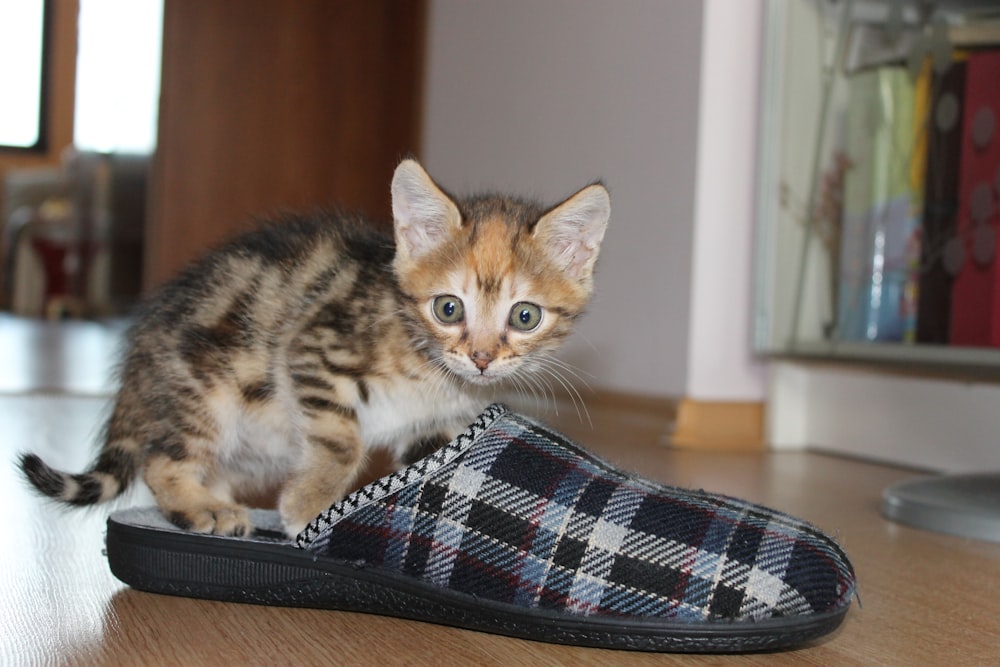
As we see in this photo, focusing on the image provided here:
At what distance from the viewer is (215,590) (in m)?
0.99

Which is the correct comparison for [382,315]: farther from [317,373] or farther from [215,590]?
[215,590]

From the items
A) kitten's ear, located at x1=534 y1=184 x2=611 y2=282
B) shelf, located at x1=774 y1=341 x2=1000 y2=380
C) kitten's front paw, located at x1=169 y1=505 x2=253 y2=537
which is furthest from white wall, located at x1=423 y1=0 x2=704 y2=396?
kitten's front paw, located at x1=169 y1=505 x2=253 y2=537

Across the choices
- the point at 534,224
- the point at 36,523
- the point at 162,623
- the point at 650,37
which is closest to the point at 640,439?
the point at 650,37

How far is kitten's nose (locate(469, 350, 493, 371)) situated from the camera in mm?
1186

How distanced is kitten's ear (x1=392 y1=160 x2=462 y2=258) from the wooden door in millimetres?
2588

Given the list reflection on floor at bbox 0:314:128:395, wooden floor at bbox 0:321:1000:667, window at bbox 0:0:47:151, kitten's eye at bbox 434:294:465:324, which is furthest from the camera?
window at bbox 0:0:47:151

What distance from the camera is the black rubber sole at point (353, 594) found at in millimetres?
861

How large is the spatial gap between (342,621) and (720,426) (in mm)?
1668

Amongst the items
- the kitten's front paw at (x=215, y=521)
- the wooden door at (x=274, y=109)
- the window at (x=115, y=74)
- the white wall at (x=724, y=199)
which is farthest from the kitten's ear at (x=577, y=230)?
the window at (x=115, y=74)

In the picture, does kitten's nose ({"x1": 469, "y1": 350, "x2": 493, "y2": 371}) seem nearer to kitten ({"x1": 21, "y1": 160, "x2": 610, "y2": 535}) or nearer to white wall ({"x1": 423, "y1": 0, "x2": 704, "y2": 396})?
kitten ({"x1": 21, "y1": 160, "x2": 610, "y2": 535})

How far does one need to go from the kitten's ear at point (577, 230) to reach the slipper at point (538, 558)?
35 cm

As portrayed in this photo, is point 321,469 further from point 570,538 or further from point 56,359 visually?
point 56,359

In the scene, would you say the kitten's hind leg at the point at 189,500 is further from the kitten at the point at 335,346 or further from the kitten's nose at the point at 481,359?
the kitten's nose at the point at 481,359

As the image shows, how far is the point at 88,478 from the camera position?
3.89 feet
